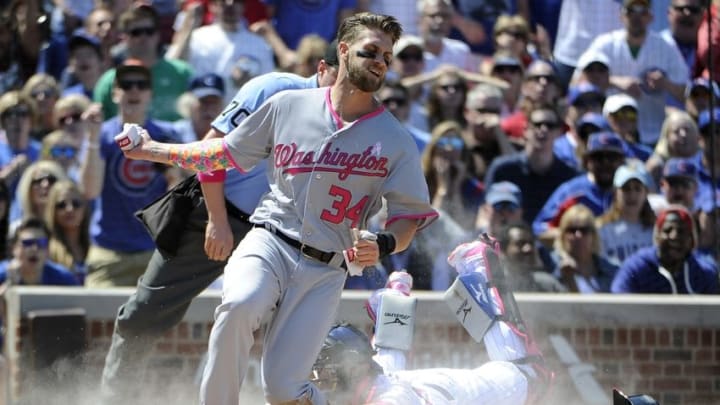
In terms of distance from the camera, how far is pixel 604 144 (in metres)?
9.05

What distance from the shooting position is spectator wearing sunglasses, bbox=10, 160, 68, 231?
8.60 meters

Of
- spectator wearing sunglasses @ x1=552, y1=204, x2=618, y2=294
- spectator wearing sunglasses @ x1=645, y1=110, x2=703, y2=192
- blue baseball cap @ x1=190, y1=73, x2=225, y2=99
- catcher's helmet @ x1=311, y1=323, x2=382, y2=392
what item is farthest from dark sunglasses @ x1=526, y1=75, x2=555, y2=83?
catcher's helmet @ x1=311, y1=323, x2=382, y2=392

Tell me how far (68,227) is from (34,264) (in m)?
0.32

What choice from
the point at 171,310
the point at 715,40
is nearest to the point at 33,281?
the point at 171,310

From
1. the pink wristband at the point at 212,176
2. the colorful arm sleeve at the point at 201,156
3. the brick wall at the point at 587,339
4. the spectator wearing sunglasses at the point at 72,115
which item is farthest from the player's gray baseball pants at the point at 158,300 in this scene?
the spectator wearing sunglasses at the point at 72,115

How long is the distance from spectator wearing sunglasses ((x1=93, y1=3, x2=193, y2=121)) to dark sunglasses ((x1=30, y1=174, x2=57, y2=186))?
0.69 metres

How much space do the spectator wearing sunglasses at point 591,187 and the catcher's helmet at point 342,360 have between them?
3.14 metres

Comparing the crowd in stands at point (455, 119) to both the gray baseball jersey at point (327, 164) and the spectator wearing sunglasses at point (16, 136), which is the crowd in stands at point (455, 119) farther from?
the gray baseball jersey at point (327, 164)

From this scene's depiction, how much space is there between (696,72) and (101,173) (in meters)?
4.21

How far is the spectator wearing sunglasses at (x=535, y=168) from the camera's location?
8875mm

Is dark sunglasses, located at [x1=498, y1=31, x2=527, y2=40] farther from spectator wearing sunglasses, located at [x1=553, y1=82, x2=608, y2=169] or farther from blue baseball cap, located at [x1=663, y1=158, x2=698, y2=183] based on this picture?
blue baseball cap, located at [x1=663, y1=158, x2=698, y2=183]

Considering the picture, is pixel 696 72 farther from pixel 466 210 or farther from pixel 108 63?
pixel 108 63

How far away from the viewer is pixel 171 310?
6395 mm

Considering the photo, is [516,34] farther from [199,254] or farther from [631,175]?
[199,254]
